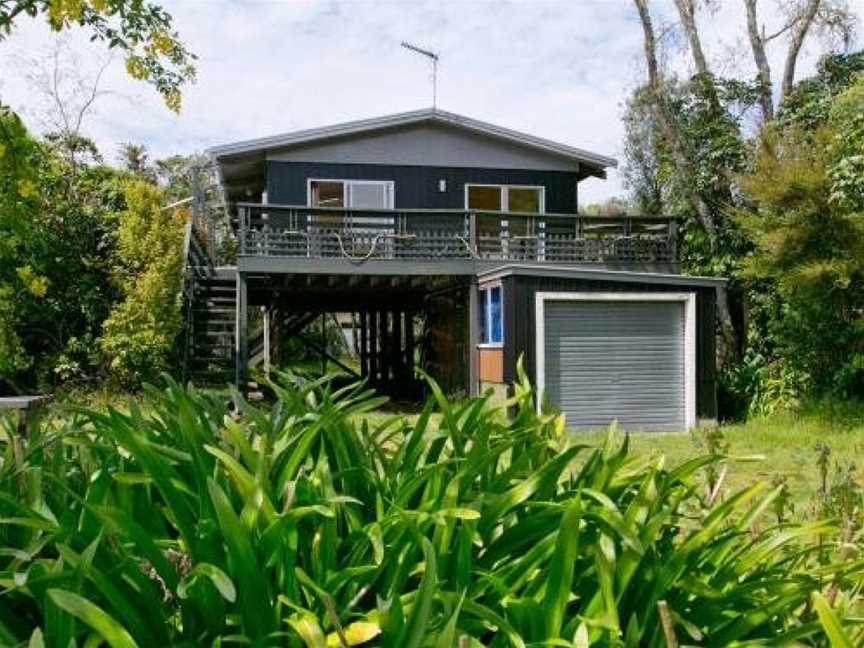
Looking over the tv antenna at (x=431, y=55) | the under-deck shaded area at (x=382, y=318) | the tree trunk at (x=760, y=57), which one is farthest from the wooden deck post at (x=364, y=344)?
the tree trunk at (x=760, y=57)

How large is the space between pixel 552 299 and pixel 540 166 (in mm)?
5447

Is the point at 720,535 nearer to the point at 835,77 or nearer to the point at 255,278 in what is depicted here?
the point at 255,278

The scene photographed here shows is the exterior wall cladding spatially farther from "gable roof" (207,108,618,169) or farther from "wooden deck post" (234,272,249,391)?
"wooden deck post" (234,272,249,391)

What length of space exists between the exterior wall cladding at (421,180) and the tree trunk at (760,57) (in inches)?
165

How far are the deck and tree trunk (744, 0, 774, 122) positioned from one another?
174 inches

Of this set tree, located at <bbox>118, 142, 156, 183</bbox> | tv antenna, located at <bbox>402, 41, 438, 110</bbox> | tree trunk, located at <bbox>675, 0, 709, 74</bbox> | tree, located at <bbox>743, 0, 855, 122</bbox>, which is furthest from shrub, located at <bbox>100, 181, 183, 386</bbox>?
tree, located at <bbox>118, 142, 156, 183</bbox>

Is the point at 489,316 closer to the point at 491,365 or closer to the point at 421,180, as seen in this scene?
the point at 491,365

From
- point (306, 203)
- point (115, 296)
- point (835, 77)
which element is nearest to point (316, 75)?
point (306, 203)

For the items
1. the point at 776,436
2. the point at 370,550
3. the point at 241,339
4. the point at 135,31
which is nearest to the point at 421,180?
the point at 241,339

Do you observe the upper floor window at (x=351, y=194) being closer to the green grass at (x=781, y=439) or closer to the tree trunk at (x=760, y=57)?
the green grass at (x=781, y=439)

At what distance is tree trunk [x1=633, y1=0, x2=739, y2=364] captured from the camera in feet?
51.1

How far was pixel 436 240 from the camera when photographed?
14766 mm

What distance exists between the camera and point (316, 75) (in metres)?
19.0

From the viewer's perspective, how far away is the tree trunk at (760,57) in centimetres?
Answer: 1773
